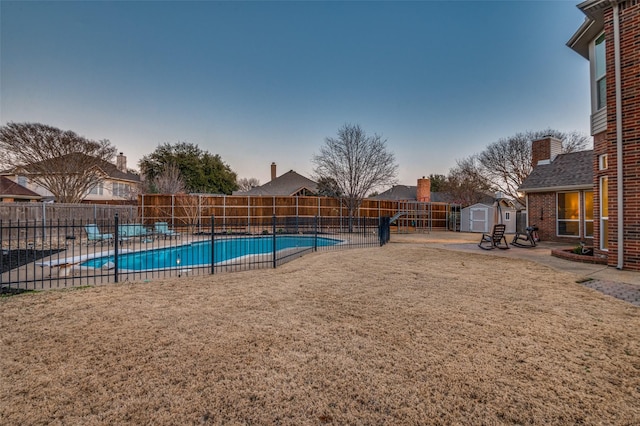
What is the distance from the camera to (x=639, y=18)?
6.53 m

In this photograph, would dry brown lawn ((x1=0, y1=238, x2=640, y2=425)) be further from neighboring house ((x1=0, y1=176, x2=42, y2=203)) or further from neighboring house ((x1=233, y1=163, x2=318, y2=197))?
neighboring house ((x1=0, y1=176, x2=42, y2=203))

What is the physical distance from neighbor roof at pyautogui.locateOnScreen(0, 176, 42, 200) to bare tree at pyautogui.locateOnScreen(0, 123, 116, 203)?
7.55 meters

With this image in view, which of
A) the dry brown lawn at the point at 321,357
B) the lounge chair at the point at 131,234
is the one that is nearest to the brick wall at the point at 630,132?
the dry brown lawn at the point at 321,357

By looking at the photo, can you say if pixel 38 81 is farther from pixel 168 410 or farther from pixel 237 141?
pixel 168 410

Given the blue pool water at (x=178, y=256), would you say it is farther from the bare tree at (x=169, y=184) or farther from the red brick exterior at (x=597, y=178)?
the bare tree at (x=169, y=184)

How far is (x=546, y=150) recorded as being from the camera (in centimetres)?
1600

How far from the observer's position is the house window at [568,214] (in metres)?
12.3

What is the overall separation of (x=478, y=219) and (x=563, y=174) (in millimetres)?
10166

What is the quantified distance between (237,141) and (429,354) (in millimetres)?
21981

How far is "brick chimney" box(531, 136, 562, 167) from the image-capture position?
623 inches

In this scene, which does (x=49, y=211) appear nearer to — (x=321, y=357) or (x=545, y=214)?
(x=321, y=357)

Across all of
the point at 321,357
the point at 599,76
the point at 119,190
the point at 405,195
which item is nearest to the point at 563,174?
the point at 599,76

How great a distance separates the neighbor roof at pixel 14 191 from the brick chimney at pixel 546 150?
133 ft

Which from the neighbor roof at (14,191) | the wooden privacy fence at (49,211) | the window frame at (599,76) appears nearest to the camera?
the window frame at (599,76)
